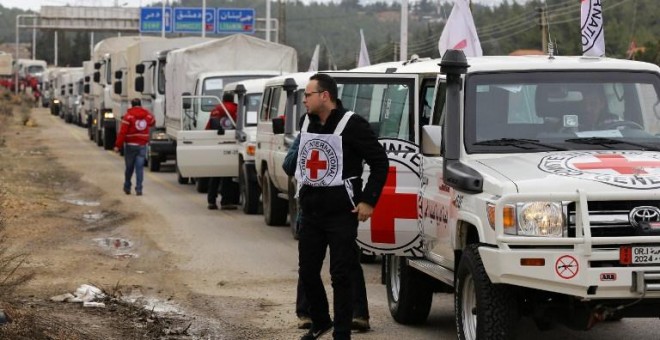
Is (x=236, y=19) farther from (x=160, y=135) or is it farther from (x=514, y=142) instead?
(x=514, y=142)

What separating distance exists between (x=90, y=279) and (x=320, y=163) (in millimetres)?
5033

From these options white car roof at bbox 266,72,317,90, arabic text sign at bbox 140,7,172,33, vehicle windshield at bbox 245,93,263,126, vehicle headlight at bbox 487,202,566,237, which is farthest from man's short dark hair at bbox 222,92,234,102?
arabic text sign at bbox 140,7,172,33

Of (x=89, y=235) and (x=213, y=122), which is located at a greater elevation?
(x=213, y=122)

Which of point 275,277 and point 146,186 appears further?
point 146,186

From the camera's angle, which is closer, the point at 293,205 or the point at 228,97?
the point at 293,205

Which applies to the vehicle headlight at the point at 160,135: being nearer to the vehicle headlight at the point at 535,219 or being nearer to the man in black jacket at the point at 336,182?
the man in black jacket at the point at 336,182

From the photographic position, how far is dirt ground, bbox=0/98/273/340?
974cm

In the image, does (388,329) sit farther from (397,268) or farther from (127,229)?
(127,229)

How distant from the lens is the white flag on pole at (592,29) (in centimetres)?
1565

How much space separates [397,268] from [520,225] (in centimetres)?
299

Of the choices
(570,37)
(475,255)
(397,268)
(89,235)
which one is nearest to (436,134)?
(475,255)

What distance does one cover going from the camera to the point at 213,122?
2141 cm

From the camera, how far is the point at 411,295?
10.1 m

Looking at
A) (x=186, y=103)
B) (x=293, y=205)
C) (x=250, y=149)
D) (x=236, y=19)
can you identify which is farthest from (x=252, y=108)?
(x=236, y=19)
